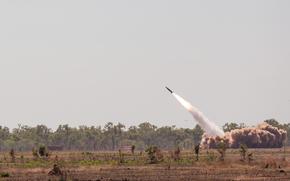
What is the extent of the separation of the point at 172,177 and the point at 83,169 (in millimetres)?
16926

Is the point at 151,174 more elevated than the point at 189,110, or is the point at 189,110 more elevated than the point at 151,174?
the point at 189,110

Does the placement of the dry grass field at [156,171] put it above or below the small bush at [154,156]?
below

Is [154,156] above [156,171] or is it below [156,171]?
above

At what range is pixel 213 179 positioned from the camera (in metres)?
59.5

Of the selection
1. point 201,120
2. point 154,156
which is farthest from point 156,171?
point 201,120

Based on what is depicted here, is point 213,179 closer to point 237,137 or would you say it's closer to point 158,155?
point 158,155

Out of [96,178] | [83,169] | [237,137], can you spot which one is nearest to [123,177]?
[96,178]

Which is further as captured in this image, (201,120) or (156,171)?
(201,120)

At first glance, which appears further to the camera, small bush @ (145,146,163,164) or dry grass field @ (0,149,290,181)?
small bush @ (145,146,163,164)

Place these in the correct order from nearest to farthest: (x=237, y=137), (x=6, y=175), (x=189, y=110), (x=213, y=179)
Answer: (x=213, y=179)
(x=6, y=175)
(x=189, y=110)
(x=237, y=137)

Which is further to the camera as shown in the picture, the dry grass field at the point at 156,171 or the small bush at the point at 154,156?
the small bush at the point at 154,156

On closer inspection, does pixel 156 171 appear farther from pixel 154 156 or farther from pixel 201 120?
pixel 201 120

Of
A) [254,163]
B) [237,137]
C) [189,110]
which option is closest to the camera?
[254,163]

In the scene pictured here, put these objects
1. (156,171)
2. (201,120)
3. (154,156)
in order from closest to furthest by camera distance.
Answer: (156,171) < (154,156) < (201,120)
